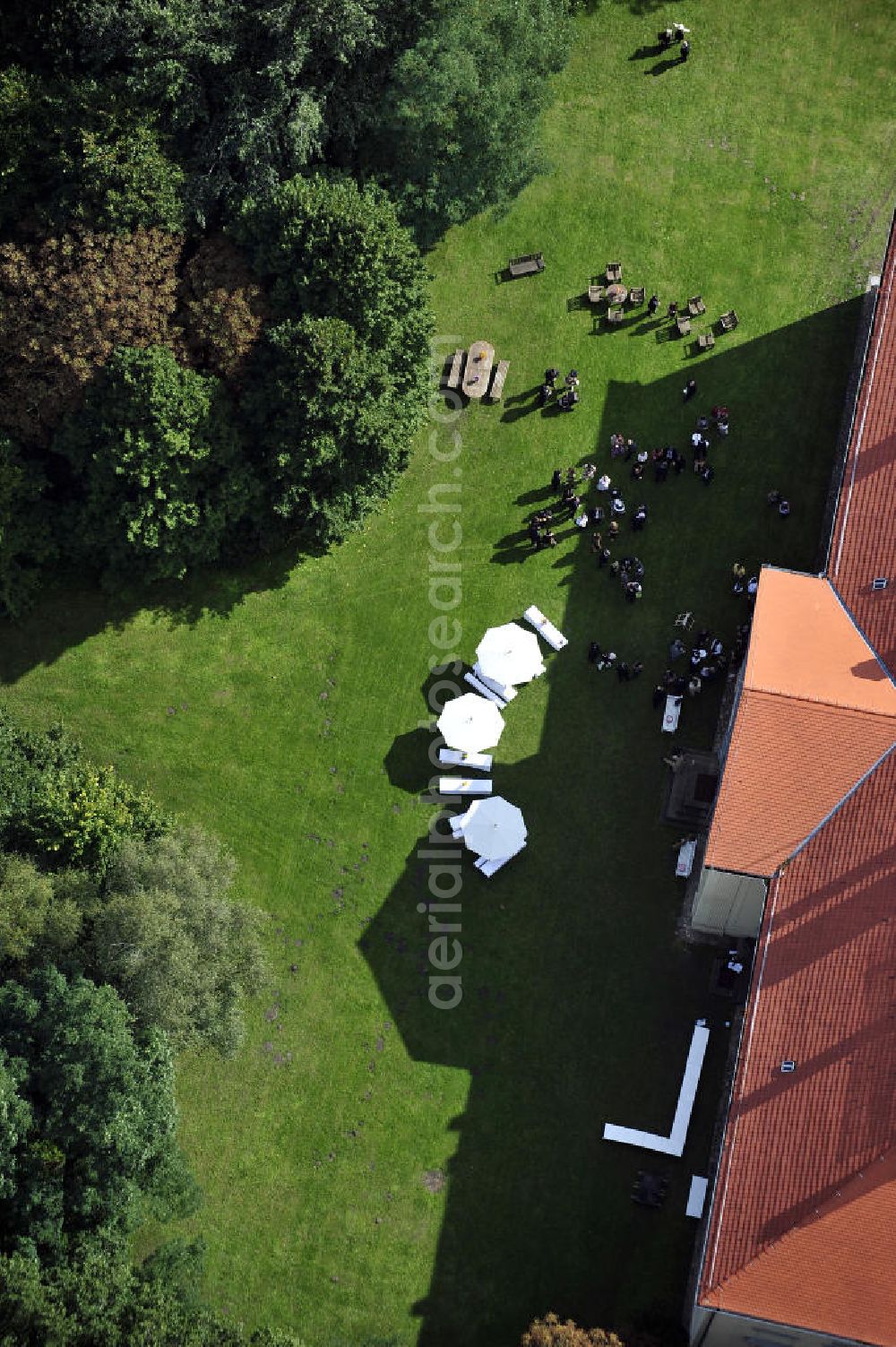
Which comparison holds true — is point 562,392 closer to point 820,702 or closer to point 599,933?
point 820,702

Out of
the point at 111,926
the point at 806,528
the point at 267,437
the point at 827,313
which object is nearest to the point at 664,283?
the point at 827,313

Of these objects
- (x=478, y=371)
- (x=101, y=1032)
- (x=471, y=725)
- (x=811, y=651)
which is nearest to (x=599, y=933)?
(x=471, y=725)

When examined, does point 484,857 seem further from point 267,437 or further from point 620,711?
point 267,437

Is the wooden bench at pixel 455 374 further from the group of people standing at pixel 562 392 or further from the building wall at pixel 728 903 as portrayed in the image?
the building wall at pixel 728 903

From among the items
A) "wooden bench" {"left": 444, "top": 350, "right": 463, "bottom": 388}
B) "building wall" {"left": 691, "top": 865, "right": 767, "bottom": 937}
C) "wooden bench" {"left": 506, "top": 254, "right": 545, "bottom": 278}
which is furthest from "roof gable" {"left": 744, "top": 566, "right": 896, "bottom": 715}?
"wooden bench" {"left": 506, "top": 254, "right": 545, "bottom": 278}

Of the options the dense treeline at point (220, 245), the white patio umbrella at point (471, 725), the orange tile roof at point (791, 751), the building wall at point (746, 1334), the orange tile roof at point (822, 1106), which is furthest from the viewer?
the white patio umbrella at point (471, 725)

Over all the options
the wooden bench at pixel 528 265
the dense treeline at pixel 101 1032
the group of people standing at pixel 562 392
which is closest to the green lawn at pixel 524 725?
the wooden bench at pixel 528 265

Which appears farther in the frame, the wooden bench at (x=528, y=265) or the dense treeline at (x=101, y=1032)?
the wooden bench at (x=528, y=265)
